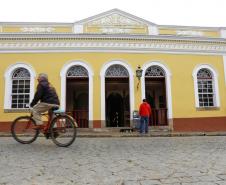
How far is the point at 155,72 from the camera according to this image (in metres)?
14.4

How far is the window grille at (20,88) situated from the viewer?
44.4ft

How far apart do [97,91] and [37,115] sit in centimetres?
766

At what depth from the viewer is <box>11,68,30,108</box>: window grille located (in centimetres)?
1352

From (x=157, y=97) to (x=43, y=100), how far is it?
12.2 m

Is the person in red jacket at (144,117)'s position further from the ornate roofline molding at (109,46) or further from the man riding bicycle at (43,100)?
the man riding bicycle at (43,100)

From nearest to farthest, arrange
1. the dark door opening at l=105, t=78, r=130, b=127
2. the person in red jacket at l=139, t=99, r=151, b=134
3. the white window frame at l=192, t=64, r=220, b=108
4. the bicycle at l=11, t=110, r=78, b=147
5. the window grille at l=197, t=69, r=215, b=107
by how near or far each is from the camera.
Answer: the bicycle at l=11, t=110, r=78, b=147 → the person in red jacket at l=139, t=99, r=151, b=134 → the white window frame at l=192, t=64, r=220, b=108 → the window grille at l=197, t=69, r=215, b=107 → the dark door opening at l=105, t=78, r=130, b=127

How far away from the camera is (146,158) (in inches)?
180

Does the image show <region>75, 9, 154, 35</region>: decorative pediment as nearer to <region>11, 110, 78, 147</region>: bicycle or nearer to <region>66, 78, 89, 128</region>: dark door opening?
<region>66, 78, 89, 128</region>: dark door opening

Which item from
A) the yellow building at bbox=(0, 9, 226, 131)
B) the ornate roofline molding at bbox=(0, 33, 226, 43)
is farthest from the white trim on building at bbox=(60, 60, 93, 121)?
the ornate roofline molding at bbox=(0, 33, 226, 43)

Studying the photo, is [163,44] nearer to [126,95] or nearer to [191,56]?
[191,56]

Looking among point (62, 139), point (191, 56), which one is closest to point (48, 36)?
point (191, 56)

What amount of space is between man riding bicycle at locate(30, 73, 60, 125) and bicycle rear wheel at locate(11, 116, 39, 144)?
197mm

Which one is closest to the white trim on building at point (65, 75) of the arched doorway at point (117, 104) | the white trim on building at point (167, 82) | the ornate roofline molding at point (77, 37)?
the ornate roofline molding at point (77, 37)

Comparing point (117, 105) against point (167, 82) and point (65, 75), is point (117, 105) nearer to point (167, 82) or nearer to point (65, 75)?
point (167, 82)
